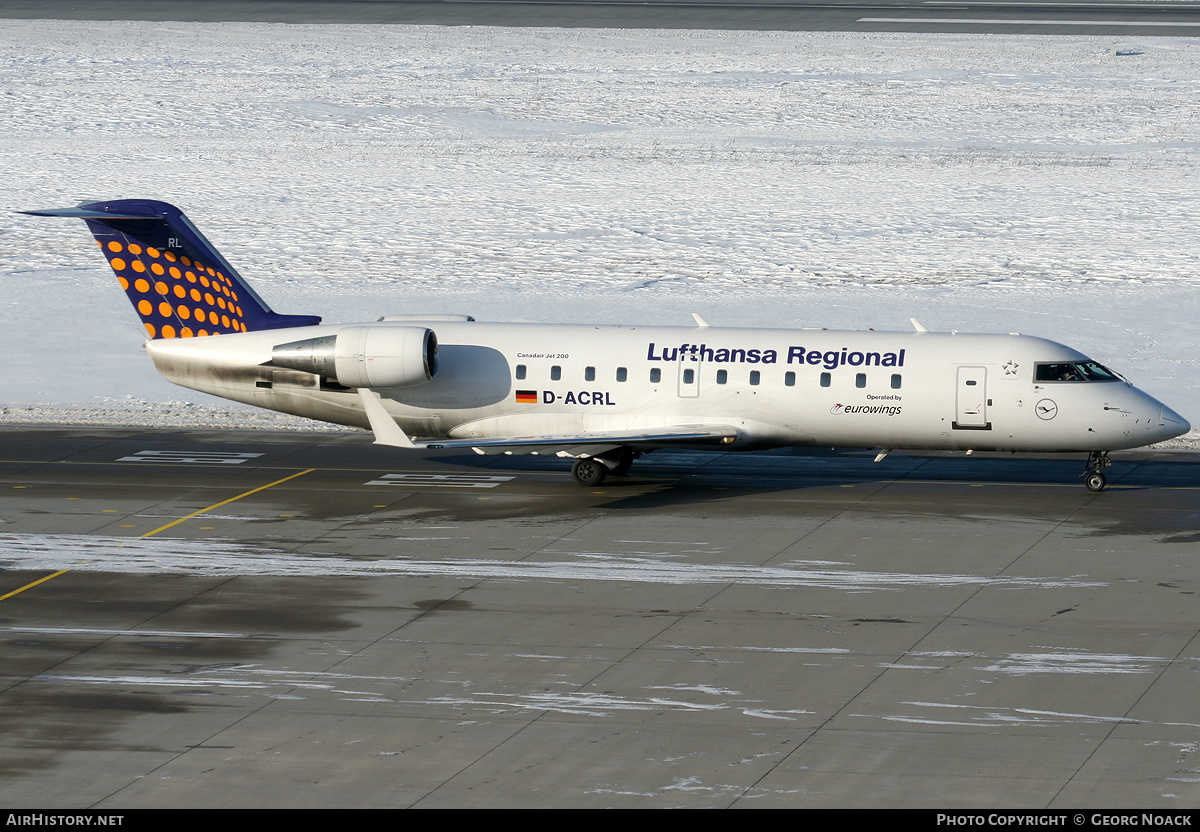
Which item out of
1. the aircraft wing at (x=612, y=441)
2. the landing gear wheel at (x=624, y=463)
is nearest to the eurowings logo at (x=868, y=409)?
the aircraft wing at (x=612, y=441)

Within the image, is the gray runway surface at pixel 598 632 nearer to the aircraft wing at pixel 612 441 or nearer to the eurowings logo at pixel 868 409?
the aircraft wing at pixel 612 441

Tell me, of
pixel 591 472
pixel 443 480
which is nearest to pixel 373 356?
pixel 443 480

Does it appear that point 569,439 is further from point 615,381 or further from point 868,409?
point 868,409

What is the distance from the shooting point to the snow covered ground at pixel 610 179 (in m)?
48.1

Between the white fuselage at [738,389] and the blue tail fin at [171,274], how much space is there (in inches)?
26.8

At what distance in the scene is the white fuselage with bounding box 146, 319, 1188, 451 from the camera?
3122 centimetres

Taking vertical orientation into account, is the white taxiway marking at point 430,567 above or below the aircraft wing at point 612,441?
below

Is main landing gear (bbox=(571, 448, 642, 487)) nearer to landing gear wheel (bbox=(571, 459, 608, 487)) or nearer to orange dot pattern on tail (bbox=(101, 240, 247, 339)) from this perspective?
landing gear wheel (bbox=(571, 459, 608, 487))

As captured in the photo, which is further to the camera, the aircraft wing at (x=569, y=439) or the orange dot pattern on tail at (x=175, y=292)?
the orange dot pattern on tail at (x=175, y=292)

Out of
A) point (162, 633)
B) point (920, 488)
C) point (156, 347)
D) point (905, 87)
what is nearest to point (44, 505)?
point (156, 347)

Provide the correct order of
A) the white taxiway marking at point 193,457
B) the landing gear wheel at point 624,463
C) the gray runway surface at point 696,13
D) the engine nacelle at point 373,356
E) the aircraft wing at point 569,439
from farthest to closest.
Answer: the gray runway surface at point 696,13
the white taxiway marking at point 193,457
the landing gear wheel at point 624,463
the engine nacelle at point 373,356
the aircraft wing at point 569,439

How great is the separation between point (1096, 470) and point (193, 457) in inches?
745

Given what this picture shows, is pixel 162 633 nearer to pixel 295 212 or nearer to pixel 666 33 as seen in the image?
pixel 295 212

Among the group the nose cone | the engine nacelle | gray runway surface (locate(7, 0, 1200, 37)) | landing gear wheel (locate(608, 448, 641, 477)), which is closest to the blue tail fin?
the engine nacelle
